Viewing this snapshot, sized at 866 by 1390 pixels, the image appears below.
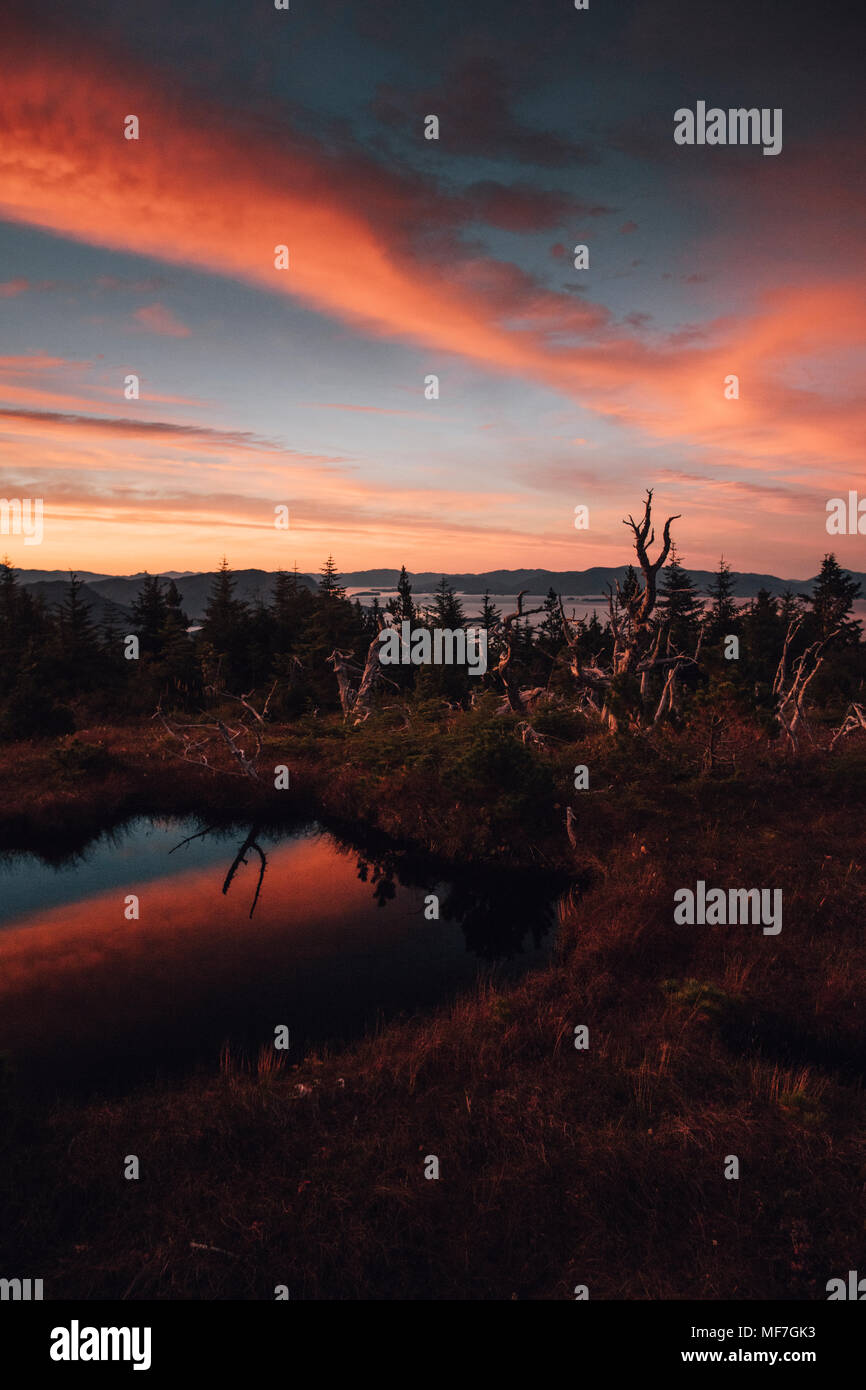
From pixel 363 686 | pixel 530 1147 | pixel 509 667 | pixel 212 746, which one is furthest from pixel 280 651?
pixel 530 1147

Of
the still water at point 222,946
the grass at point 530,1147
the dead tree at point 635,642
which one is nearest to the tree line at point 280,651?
the dead tree at point 635,642

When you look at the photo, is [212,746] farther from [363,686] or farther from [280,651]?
[280,651]

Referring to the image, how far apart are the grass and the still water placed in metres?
0.89

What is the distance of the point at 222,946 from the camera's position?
1189 cm

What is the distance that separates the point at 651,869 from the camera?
1367cm

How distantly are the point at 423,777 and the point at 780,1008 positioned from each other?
1102cm

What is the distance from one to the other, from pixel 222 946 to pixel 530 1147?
292 inches

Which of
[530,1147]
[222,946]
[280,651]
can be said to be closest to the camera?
[530,1147]

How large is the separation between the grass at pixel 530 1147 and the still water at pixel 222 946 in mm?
892

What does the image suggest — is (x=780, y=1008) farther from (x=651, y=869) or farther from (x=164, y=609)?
(x=164, y=609)

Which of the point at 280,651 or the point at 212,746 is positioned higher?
the point at 280,651

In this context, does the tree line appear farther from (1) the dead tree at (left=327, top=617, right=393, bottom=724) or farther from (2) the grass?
(2) the grass

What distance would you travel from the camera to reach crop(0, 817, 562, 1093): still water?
30.4 feet
